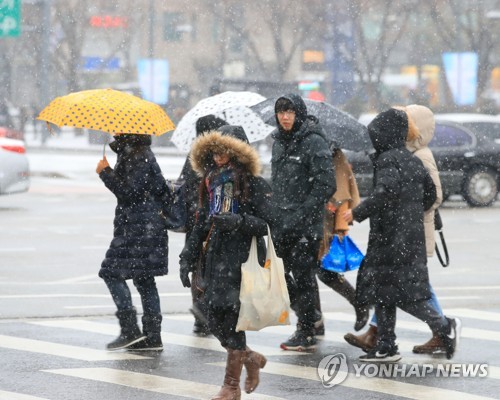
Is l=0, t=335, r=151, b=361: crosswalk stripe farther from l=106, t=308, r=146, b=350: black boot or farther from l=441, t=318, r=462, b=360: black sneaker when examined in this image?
l=441, t=318, r=462, b=360: black sneaker

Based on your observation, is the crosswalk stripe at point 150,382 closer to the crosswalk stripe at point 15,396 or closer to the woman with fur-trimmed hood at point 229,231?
the woman with fur-trimmed hood at point 229,231

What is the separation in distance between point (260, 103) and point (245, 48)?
207ft

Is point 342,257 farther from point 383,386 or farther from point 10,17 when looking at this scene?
point 10,17

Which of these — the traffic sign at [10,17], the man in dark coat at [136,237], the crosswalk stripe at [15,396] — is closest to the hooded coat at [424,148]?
the man in dark coat at [136,237]

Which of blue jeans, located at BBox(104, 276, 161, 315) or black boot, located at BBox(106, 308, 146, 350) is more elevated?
blue jeans, located at BBox(104, 276, 161, 315)

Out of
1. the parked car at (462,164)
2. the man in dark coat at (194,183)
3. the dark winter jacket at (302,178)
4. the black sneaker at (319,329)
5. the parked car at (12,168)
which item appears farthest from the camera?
the parked car at (462,164)

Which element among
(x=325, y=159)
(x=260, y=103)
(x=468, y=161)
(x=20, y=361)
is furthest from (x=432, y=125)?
(x=468, y=161)

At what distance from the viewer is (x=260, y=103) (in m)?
9.83

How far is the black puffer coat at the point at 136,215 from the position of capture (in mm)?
8695

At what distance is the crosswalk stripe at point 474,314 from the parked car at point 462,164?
10.4 m

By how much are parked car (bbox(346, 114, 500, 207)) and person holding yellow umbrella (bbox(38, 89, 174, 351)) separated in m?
12.5

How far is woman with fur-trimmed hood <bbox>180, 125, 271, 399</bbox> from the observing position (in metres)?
7.09

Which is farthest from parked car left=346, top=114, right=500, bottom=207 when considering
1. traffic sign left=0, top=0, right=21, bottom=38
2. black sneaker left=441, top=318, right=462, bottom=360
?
traffic sign left=0, top=0, right=21, bottom=38

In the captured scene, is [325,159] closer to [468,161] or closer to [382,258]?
[382,258]
